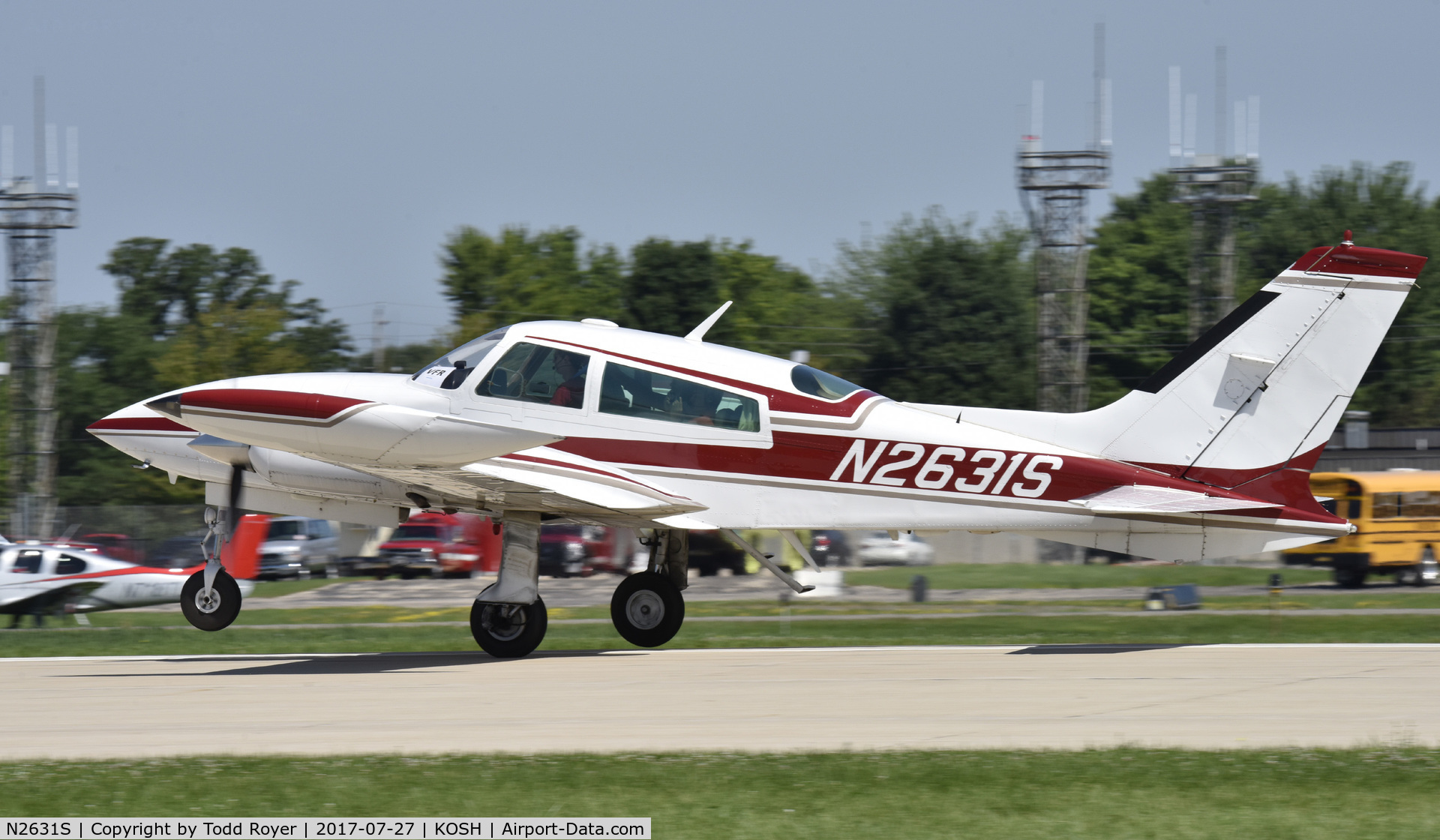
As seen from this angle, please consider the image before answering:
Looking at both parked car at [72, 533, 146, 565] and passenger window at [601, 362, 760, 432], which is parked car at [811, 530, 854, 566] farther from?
parked car at [72, 533, 146, 565]

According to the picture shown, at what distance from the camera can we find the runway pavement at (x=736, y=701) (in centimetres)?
923

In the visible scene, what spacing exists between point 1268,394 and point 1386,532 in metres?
19.0

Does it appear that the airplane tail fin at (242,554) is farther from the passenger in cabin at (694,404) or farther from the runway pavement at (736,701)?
the passenger in cabin at (694,404)

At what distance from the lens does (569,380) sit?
1396 cm

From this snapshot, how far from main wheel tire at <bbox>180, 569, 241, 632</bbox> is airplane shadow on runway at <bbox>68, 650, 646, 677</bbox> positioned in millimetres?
489

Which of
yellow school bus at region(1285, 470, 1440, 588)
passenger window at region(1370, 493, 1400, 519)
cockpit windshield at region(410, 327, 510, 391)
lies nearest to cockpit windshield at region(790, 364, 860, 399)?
cockpit windshield at region(410, 327, 510, 391)

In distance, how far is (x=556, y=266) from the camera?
7994 cm

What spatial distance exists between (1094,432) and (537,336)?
18.2 feet

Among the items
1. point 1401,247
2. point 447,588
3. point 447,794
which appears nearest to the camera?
point 447,794

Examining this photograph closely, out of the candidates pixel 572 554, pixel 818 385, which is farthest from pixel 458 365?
pixel 572 554

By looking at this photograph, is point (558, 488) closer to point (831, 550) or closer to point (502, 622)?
point (502, 622)

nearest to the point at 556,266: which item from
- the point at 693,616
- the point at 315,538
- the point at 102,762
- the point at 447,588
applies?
the point at 315,538

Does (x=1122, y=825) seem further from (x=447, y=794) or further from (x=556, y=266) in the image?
(x=556, y=266)

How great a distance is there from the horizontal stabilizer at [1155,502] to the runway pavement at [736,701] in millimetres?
1412
